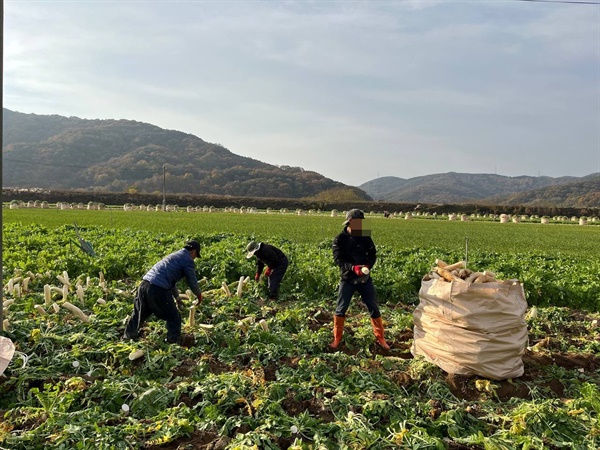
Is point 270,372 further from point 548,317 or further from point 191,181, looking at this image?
point 191,181

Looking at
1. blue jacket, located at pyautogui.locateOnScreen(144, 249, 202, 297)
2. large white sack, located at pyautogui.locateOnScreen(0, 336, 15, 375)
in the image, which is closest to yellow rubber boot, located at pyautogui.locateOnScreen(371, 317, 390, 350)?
blue jacket, located at pyautogui.locateOnScreen(144, 249, 202, 297)

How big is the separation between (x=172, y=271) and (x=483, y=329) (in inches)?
145

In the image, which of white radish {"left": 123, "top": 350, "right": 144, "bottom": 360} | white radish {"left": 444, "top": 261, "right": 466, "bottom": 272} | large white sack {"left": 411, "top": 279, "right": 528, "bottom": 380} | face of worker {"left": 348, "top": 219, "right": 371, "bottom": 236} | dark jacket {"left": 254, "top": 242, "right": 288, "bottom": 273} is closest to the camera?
large white sack {"left": 411, "top": 279, "right": 528, "bottom": 380}

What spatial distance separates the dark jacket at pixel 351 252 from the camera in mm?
5672

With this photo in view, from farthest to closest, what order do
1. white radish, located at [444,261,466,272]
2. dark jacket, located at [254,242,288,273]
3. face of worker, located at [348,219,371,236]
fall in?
dark jacket, located at [254,242,288,273]
face of worker, located at [348,219,371,236]
white radish, located at [444,261,466,272]

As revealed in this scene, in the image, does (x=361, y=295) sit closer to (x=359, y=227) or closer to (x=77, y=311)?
(x=359, y=227)

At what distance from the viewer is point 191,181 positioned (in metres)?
122

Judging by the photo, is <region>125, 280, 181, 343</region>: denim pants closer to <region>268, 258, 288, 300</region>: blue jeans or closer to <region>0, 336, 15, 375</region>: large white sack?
<region>0, 336, 15, 375</region>: large white sack

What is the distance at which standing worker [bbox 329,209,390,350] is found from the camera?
18.5 ft

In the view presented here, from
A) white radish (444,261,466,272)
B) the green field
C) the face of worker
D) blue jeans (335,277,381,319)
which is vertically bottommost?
the green field

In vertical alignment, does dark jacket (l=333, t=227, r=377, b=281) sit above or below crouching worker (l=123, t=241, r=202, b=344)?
above

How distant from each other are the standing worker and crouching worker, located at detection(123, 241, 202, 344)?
1.90 meters

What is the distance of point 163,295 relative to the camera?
5.54 m

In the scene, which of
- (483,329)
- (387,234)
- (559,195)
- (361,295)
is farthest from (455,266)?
(559,195)
